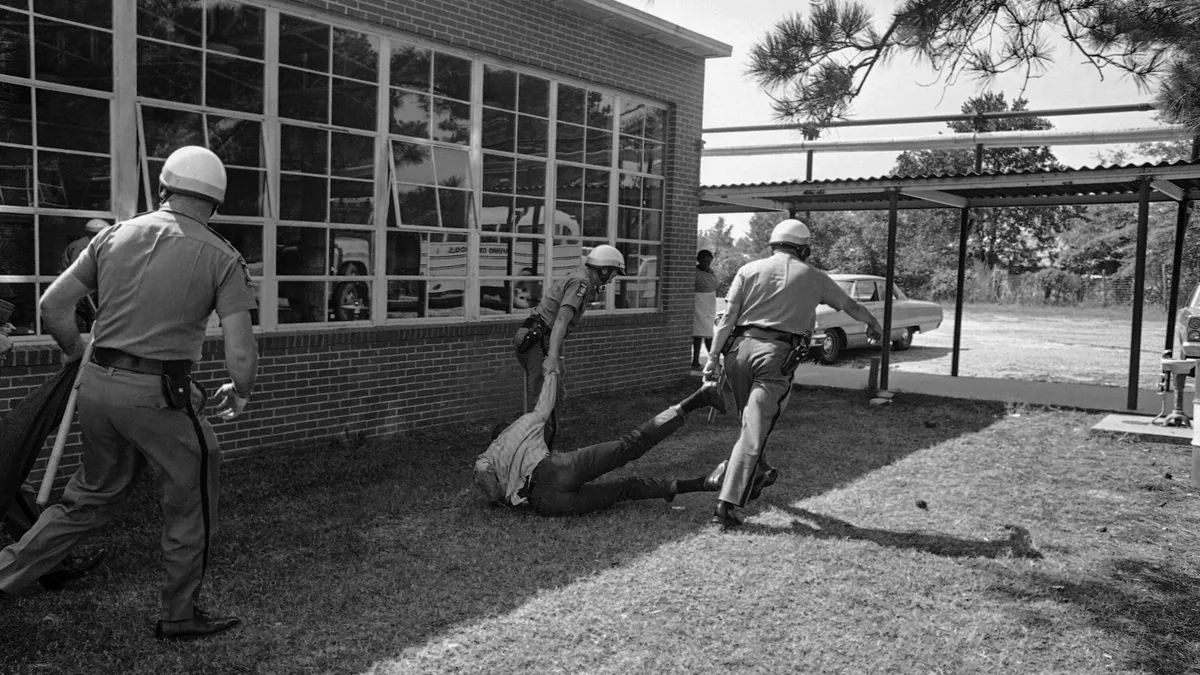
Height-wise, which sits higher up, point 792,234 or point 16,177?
point 16,177

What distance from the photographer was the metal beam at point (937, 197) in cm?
1205

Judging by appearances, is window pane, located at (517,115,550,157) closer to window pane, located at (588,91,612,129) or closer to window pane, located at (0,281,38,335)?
window pane, located at (588,91,612,129)

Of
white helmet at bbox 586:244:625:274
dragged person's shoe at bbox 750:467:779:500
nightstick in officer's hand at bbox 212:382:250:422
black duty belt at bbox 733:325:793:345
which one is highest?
white helmet at bbox 586:244:625:274

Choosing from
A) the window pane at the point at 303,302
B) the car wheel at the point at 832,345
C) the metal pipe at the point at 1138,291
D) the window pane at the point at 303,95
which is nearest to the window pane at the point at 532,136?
the window pane at the point at 303,95

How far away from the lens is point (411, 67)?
8.50 m

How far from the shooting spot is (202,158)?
382cm

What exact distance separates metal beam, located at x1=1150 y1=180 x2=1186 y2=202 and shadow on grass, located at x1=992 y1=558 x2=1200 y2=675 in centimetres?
707

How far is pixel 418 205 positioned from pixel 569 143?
2.40 m

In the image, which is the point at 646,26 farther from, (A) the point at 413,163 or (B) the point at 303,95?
(B) the point at 303,95

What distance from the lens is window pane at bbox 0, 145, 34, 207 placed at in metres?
5.92

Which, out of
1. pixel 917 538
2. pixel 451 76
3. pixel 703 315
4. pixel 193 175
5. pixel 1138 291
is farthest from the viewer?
pixel 703 315

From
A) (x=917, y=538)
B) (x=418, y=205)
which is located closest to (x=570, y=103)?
(x=418, y=205)

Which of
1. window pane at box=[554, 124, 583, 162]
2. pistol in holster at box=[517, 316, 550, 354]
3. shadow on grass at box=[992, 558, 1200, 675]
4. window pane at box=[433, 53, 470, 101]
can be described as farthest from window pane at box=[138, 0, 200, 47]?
shadow on grass at box=[992, 558, 1200, 675]

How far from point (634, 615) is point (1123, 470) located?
Result: 560 centimetres
